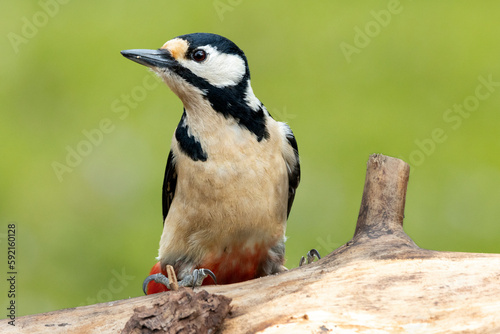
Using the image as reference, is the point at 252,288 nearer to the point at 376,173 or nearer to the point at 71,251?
the point at 376,173

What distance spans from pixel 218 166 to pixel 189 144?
0.24 metres

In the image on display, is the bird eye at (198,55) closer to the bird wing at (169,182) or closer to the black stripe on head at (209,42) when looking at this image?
the black stripe on head at (209,42)

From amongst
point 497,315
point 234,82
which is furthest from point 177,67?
point 497,315

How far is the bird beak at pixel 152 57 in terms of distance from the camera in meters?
4.51

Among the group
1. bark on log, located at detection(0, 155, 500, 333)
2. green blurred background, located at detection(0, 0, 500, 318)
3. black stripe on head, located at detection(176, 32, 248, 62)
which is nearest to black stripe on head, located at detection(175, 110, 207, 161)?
black stripe on head, located at detection(176, 32, 248, 62)

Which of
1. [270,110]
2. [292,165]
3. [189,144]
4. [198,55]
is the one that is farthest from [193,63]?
[270,110]

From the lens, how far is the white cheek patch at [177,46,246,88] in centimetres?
461

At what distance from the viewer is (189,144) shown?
4.73 m

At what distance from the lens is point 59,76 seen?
30.8 feet

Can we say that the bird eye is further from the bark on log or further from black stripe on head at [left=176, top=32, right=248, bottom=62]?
the bark on log

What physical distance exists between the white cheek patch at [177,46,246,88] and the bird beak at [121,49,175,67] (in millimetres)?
70

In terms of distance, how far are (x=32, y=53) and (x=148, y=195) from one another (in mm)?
2770

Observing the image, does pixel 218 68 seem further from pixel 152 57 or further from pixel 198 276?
pixel 198 276

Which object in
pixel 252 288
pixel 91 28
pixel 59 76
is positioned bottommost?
pixel 252 288
